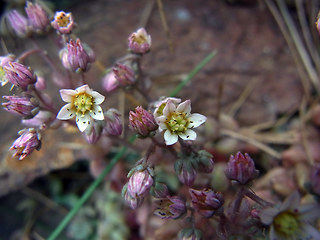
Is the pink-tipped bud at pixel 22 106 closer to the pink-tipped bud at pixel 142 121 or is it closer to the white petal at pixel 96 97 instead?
the white petal at pixel 96 97

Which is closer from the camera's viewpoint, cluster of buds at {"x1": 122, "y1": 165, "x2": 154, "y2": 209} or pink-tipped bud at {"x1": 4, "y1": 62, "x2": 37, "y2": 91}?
cluster of buds at {"x1": 122, "y1": 165, "x2": 154, "y2": 209}

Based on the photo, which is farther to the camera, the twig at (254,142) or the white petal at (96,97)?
the twig at (254,142)

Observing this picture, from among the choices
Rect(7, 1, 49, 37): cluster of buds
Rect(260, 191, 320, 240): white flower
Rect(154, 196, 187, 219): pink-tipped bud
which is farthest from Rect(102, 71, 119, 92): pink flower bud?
Rect(260, 191, 320, 240): white flower

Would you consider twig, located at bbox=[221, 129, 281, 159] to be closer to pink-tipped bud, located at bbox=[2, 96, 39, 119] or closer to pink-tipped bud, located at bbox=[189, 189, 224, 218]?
pink-tipped bud, located at bbox=[189, 189, 224, 218]

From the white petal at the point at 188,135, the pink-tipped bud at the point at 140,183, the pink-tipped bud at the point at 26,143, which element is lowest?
the pink-tipped bud at the point at 140,183

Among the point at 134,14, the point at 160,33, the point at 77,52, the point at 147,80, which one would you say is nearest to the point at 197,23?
the point at 160,33

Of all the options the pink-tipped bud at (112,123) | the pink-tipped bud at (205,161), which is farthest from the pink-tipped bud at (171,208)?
the pink-tipped bud at (112,123)
